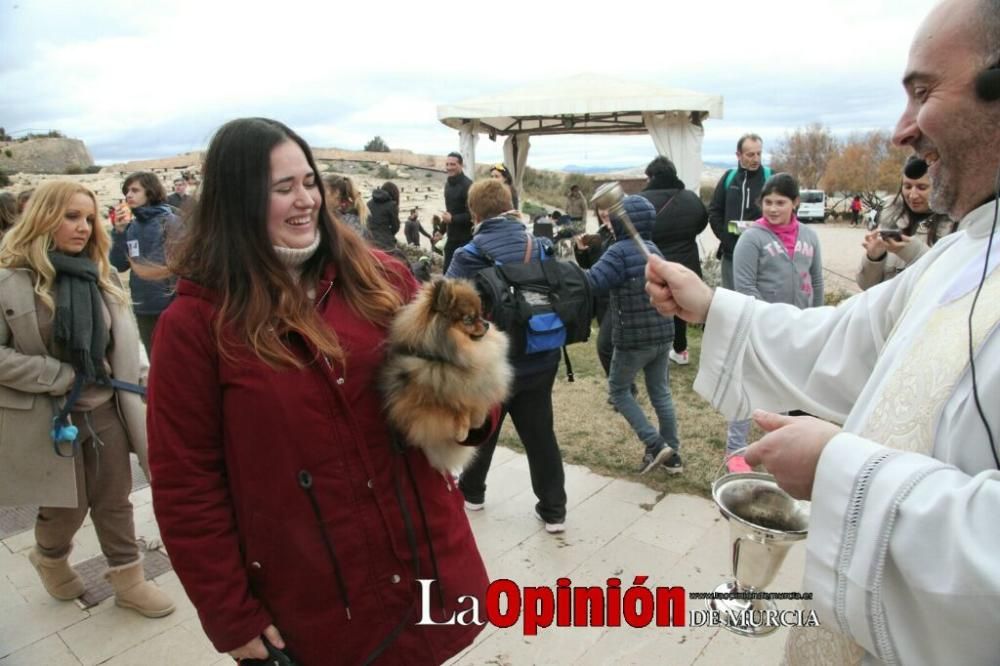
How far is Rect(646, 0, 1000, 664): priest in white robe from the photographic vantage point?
896 millimetres

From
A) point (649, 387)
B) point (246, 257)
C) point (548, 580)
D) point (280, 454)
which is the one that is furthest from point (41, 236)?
point (649, 387)

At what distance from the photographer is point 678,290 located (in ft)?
5.88

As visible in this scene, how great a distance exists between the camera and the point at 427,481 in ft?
5.78

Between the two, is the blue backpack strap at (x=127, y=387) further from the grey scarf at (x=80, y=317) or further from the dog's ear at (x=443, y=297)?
the dog's ear at (x=443, y=297)

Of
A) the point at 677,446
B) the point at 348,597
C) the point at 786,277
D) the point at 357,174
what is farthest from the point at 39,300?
the point at 357,174

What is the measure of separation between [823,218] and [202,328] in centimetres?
4590

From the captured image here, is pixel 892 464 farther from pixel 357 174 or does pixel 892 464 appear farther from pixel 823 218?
pixel 823 218

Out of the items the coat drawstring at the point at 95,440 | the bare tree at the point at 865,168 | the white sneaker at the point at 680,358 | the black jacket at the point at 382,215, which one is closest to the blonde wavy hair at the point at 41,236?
the coat drawstring at the point at 95,440

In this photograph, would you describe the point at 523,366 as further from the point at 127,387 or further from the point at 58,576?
the point at 58,576

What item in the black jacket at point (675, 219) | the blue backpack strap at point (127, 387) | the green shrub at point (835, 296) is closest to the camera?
the blue backpack strap at point (127, 387)

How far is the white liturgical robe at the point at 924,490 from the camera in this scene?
88 centimetres

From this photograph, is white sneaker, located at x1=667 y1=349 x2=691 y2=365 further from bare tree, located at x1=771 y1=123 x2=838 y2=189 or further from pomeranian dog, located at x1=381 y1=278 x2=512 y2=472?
bare tree, located at x1=771 y1=123 x2=838 y2=189

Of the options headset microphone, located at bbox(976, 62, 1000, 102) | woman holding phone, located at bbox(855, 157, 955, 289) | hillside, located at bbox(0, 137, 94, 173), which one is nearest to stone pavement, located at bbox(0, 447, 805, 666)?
woman holding phone, located at bbox(855, 157, 955, 289)

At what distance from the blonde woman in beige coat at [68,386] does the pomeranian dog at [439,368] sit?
215 centimetres
